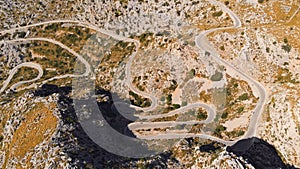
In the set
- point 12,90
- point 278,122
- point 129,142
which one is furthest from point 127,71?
point 278,122

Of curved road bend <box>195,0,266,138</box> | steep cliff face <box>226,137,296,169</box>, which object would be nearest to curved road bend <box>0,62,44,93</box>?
curved road bend <box>195,0,266,138</box>

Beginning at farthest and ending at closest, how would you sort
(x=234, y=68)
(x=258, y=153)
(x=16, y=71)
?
(x=16, y=71), (x=234, y=68), (x=258, y=153)

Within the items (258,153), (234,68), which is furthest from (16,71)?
(258,153)

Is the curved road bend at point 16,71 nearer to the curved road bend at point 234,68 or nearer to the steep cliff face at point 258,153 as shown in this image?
the curved road bend at point 234,68

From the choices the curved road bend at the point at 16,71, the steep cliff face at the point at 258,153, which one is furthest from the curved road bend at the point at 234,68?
the curved road bend at the point at 16,71

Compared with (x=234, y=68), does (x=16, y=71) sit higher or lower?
lower

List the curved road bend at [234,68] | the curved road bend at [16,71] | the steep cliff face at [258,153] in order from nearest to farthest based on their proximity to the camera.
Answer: the steep cliff face at [258,153], the curved road bend at [234,68], the curved road bend at [16,71]

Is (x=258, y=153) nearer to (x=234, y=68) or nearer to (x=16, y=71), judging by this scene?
(x=234, y=68)

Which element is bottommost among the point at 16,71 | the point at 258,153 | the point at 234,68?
the point at 258,153
